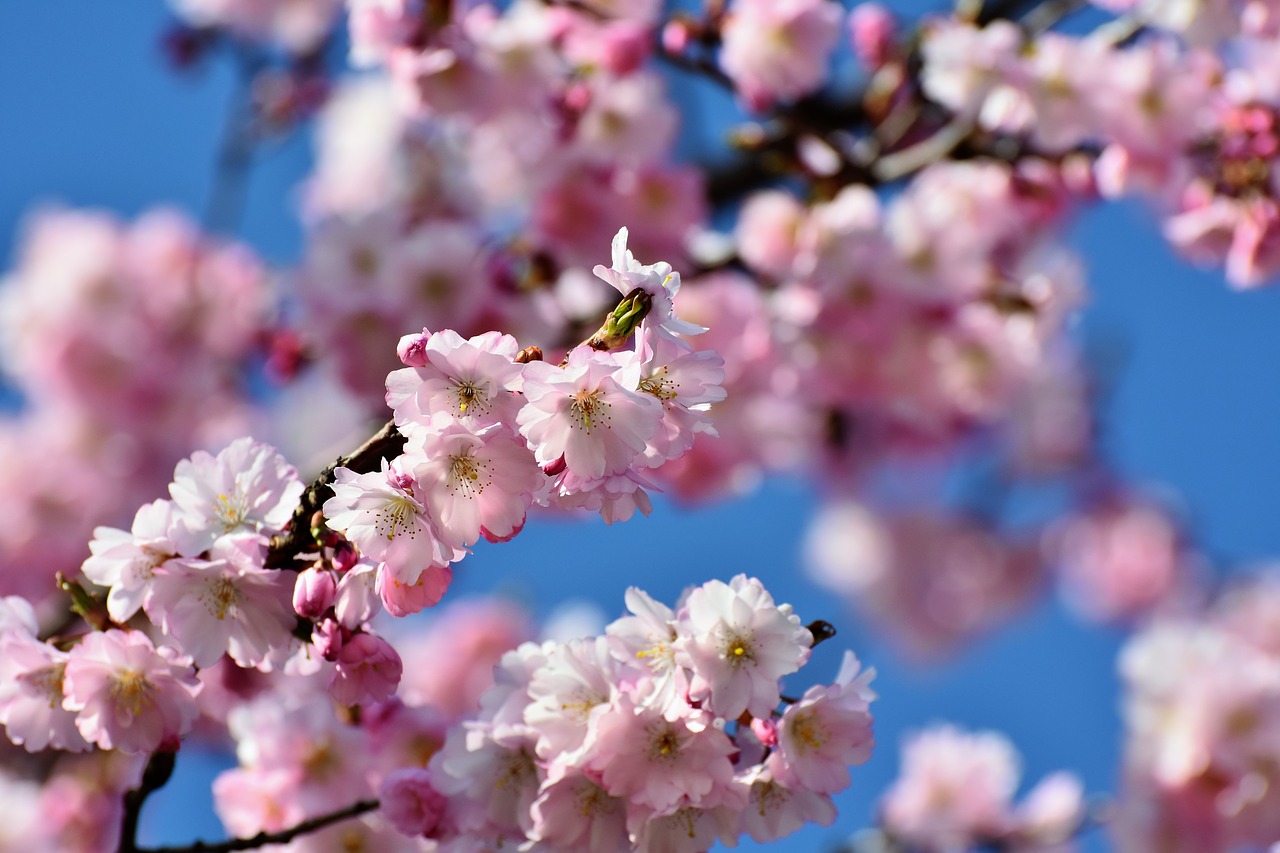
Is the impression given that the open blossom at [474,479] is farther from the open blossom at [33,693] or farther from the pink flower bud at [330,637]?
the open blossom at [33,693]

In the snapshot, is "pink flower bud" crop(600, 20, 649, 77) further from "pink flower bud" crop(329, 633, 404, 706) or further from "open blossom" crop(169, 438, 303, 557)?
"pink flower bud" crop(329, 633, 404, 706)

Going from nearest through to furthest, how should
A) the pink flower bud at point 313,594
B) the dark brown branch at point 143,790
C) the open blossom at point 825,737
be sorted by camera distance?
1. the pink flower bud at point 313,594
2. the open blossom at point 825,737
3. the dark brown branch at point 143,790

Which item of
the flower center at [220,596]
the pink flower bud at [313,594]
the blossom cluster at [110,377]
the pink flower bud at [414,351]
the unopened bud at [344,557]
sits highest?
the blossom cluster at [110,377]

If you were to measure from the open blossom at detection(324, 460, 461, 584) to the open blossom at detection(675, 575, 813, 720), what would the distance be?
1.05ft

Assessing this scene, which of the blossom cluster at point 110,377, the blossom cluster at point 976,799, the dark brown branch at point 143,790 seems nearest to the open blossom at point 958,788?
the blossom cluster at point 976,799

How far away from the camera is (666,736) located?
150 centimetres

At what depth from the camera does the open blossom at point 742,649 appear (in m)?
1.47

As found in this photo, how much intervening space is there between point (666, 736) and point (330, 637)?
0.42 m

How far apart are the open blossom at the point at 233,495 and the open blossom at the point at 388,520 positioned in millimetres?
172

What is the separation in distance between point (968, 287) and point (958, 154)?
0.44 metres

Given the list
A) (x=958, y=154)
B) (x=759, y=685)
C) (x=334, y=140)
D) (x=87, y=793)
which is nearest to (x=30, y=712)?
(x=759, y=685)

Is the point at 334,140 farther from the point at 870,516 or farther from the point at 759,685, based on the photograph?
the point at 759,685

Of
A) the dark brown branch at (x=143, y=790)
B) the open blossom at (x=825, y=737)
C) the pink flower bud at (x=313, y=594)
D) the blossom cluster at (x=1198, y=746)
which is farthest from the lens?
the blossom cluster at (x=1198, y=746)

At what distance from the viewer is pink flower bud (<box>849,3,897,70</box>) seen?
3.56 metres
